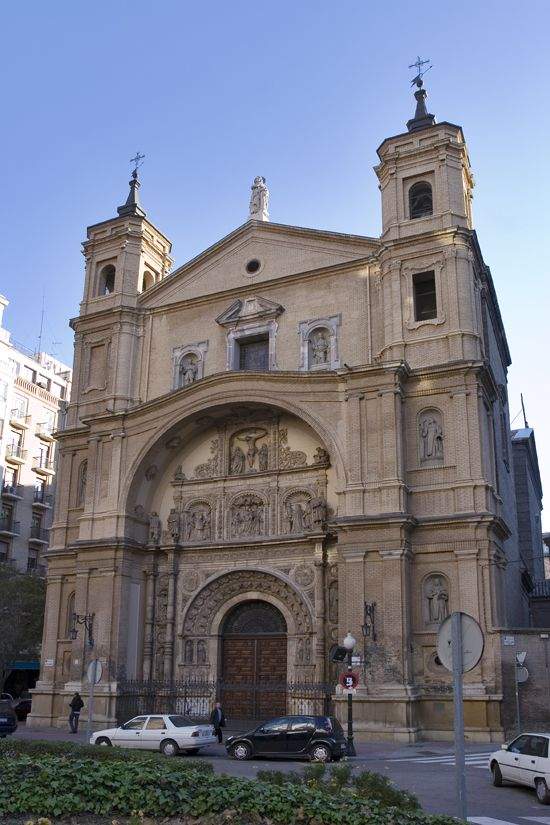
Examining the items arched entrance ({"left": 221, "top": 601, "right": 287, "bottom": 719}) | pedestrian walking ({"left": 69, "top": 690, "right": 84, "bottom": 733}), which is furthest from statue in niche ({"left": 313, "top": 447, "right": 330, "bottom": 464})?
pedestrian walking ({"left": 69, "top": 690, "right": 84, "bottom": 733})

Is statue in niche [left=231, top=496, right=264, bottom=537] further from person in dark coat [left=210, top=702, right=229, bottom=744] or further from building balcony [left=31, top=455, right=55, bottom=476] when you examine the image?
building balcony [left=31, top=455, right=55, bottom=476]

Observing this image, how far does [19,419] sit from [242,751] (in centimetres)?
3574

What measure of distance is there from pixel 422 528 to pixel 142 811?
1852cm

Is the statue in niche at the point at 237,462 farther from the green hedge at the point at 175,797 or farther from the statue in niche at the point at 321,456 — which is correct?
the green hedge at the point at 175,797

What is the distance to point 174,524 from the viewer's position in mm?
31688

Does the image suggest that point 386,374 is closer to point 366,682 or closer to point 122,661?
point 366,682

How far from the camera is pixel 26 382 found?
5375cm

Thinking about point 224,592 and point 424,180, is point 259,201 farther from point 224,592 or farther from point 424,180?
point 224,592

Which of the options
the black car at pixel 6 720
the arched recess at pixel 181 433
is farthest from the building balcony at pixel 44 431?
the black car at pixel 6 720

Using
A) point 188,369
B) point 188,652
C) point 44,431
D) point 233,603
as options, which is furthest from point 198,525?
point 44,431

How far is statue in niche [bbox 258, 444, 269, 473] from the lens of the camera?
30766 mm

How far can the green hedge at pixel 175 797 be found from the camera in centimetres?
841

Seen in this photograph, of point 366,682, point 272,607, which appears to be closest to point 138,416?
point 272,607

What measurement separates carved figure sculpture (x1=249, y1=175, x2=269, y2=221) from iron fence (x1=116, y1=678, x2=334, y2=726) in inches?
724
